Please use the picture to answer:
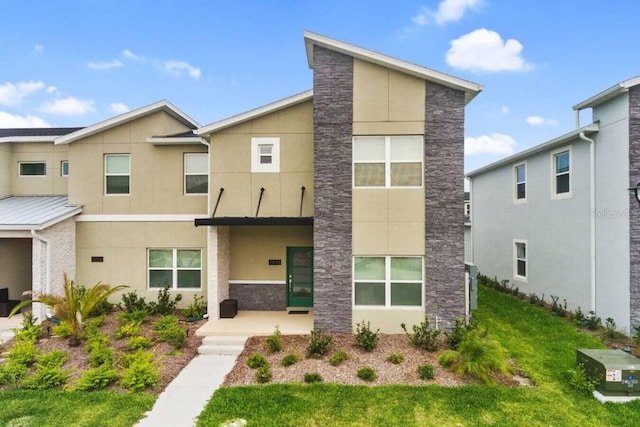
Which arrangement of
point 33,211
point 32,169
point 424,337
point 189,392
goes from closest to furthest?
point 189,392 → point 424,337 → point 33,211 → point 32,169

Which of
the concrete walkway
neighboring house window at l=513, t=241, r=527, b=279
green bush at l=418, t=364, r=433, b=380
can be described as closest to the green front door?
the concrete walkway

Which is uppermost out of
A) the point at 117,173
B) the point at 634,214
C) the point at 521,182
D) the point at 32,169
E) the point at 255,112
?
the point at 255,112

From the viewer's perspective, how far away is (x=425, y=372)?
22.3 ft

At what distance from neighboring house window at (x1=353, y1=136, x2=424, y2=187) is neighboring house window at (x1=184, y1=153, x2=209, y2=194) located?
18.2 ft

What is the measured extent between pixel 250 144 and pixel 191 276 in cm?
506

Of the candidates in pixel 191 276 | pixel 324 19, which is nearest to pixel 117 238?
pixel 191 276

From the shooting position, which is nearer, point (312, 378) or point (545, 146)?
point (312, 378)

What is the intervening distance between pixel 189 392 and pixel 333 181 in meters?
5.70

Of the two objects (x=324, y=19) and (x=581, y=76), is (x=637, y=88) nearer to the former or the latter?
(x=581, y=76)

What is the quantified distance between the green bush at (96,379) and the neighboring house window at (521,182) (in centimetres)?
1494

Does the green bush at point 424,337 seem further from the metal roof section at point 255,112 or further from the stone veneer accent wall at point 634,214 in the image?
the metal roof section at point 255,112

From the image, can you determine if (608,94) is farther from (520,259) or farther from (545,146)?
(520,259)

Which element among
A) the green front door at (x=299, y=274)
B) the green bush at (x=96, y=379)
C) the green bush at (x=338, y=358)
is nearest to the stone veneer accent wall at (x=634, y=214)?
the green bush at (x=338, y=358)

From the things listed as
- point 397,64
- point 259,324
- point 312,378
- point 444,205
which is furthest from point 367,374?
point 397,64
